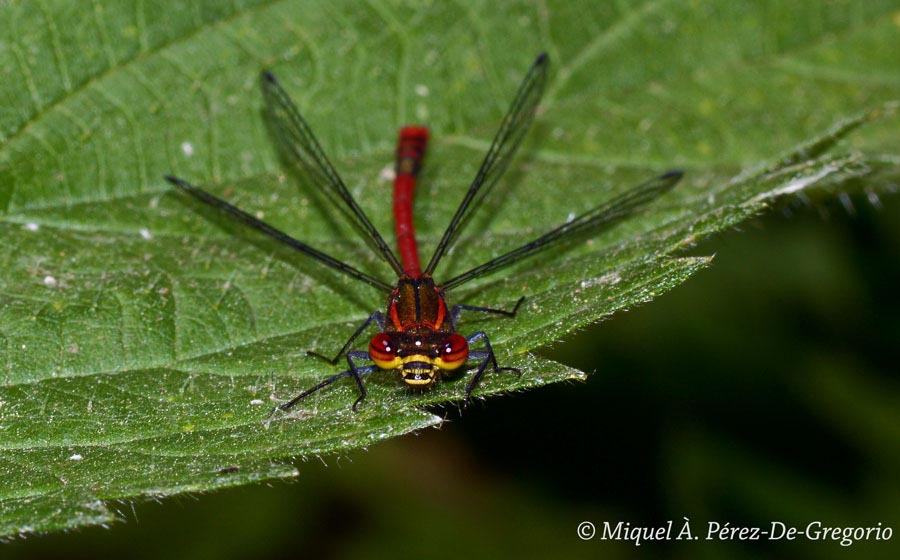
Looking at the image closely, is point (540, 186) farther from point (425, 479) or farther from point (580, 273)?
point (425, 479)

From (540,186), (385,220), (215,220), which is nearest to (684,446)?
(540,186)

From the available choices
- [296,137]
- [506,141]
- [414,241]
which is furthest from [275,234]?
[506,141]

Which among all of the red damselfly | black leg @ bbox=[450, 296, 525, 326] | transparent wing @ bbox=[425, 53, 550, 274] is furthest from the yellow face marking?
transparent wing @ bbox=[425, 53, 550, 274]

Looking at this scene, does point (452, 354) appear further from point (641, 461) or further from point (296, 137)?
point (641, 461)

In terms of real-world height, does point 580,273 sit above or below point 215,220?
below

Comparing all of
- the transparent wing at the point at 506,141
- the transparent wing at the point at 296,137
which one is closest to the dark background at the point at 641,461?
the transparent wing at the point at 506,141

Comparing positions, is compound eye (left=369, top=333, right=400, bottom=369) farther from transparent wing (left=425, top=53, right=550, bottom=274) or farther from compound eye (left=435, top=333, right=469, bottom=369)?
transparent wing (left=425, top=53, right=550, bottom=274)

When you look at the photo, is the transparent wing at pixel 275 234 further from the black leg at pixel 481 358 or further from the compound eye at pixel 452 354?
the compound eye at pixel 452 354
